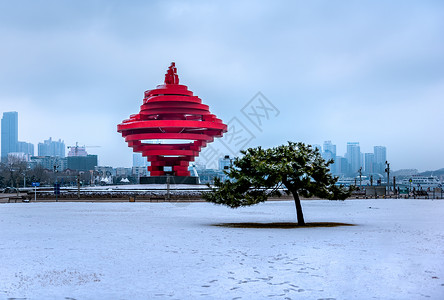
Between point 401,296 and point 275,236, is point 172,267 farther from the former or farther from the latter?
point 275,236

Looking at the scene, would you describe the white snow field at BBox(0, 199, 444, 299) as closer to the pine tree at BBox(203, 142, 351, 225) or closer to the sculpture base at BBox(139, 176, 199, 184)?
the pine tree at BBox(203, 142, 351, 225)

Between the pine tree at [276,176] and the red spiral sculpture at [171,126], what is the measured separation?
43975 millimetres

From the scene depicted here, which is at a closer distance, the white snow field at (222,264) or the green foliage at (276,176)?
the white snow field at (222,264)

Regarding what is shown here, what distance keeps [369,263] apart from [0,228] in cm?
1711

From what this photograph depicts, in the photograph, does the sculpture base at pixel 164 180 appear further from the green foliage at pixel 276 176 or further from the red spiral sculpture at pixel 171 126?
the green foliage at pixel 276 176

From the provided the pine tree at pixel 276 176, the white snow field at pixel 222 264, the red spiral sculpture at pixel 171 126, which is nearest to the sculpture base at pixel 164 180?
the red spiral sculpture at pixel 171 126

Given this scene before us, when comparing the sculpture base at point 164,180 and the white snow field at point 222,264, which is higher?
the sculpture base at point 164,180

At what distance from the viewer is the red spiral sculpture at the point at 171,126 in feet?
227

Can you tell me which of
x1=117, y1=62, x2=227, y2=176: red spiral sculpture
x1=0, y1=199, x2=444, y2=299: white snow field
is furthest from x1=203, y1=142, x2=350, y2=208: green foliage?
x1=117, y1=62, x2=227, y2=176: red spiral sculpture

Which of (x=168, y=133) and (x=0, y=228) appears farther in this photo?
(x=168, y=133)

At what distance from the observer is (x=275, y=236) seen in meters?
19.3

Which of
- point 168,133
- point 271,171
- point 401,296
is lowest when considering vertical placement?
point 401,296

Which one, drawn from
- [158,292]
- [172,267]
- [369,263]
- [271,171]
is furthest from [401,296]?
[271,171]

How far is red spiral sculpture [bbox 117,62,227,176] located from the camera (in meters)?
69.1
